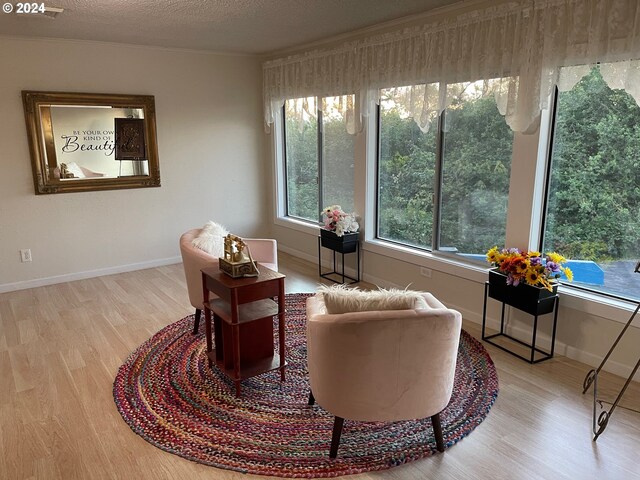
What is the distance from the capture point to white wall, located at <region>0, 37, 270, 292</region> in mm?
4668

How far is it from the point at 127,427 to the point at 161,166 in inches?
142

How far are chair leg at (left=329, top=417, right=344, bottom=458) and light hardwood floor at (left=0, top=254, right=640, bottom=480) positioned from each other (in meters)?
0.17

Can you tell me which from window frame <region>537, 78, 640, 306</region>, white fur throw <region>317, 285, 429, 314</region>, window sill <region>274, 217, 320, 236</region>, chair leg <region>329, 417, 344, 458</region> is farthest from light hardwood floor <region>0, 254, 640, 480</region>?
window sill <region>274, 217, 320, 236</region>

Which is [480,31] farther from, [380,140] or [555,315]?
[555,315]

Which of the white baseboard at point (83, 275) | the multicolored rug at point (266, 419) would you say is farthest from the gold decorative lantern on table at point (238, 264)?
the white baseboard at point (83, 275)

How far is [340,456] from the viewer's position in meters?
2.26

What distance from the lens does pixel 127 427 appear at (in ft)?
8.26

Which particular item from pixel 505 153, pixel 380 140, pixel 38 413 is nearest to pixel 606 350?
pixel 505 153

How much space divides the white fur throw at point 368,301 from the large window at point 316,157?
2.99 meters

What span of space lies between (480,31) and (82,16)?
125 inches

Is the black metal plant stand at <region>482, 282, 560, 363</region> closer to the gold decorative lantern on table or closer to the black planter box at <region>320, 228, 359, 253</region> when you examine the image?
the black planter box at <region>320, 228, 359, 253</region>

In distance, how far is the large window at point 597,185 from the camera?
2861mm

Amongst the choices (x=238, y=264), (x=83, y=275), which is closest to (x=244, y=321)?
(x=238, y=264)

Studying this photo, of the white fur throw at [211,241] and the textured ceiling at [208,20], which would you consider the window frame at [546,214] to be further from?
the white fur throw at [211,241]
